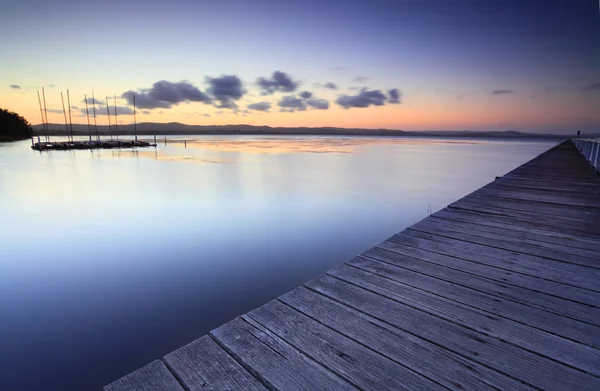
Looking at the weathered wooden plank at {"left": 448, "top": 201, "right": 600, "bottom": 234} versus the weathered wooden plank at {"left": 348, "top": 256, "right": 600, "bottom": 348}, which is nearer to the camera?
the weathered wooden plank at {"left": 348, "top": 256, "right": 600, "bottom": 348}

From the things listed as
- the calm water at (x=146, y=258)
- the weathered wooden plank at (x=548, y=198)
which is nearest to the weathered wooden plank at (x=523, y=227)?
the weathered wooden plank at (x=548, y=198)

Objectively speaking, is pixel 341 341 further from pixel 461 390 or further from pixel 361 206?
pixel 361 206

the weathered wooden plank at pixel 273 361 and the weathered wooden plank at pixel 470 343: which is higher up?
the weathered wooden plank at pixel 470 343

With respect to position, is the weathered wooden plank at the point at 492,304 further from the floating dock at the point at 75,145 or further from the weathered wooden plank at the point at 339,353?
the floating dock at the point at 75,145

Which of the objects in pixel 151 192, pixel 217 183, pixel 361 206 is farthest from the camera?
pixel 217 183

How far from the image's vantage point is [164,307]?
4.15 m

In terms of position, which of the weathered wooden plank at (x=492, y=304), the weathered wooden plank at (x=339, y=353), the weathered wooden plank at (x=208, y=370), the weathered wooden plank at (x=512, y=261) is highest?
the weathered wooden plank at (x=512, y=261)

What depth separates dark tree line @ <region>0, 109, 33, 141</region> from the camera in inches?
2356

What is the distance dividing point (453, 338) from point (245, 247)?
5.28 metres

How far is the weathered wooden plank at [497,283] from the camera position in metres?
1.83

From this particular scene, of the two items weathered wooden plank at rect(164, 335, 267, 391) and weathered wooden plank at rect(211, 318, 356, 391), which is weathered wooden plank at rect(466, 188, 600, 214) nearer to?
weathered wooden plank at rect(211, 318, 356, 391)

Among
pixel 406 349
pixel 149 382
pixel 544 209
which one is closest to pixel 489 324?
pixel 406 349

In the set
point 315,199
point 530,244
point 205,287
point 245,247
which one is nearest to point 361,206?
point 315,199

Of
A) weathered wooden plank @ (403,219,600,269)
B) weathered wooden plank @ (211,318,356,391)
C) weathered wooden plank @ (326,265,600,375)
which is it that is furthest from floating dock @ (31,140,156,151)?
weathered wooden plank @ (326,265,600,375)
